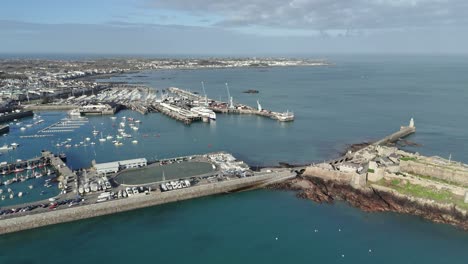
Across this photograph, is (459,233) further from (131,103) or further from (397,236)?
(131,103)

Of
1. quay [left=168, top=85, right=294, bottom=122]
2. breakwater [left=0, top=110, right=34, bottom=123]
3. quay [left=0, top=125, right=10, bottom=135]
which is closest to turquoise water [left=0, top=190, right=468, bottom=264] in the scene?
quay [left=0, top=125, right=10, bottom=135]

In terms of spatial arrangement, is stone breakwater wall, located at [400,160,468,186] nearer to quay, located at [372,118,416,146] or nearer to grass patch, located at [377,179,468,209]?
grass patch, located at [377,179,468,209]

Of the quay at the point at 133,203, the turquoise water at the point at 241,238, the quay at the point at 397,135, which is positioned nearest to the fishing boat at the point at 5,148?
the quay at the point at 133,203

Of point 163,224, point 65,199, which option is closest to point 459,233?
point 163,224

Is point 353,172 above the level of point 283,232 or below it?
above

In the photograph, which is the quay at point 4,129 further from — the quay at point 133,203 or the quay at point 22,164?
the quay at point 133,203

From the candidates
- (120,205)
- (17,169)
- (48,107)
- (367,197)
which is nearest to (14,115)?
(48,107)
